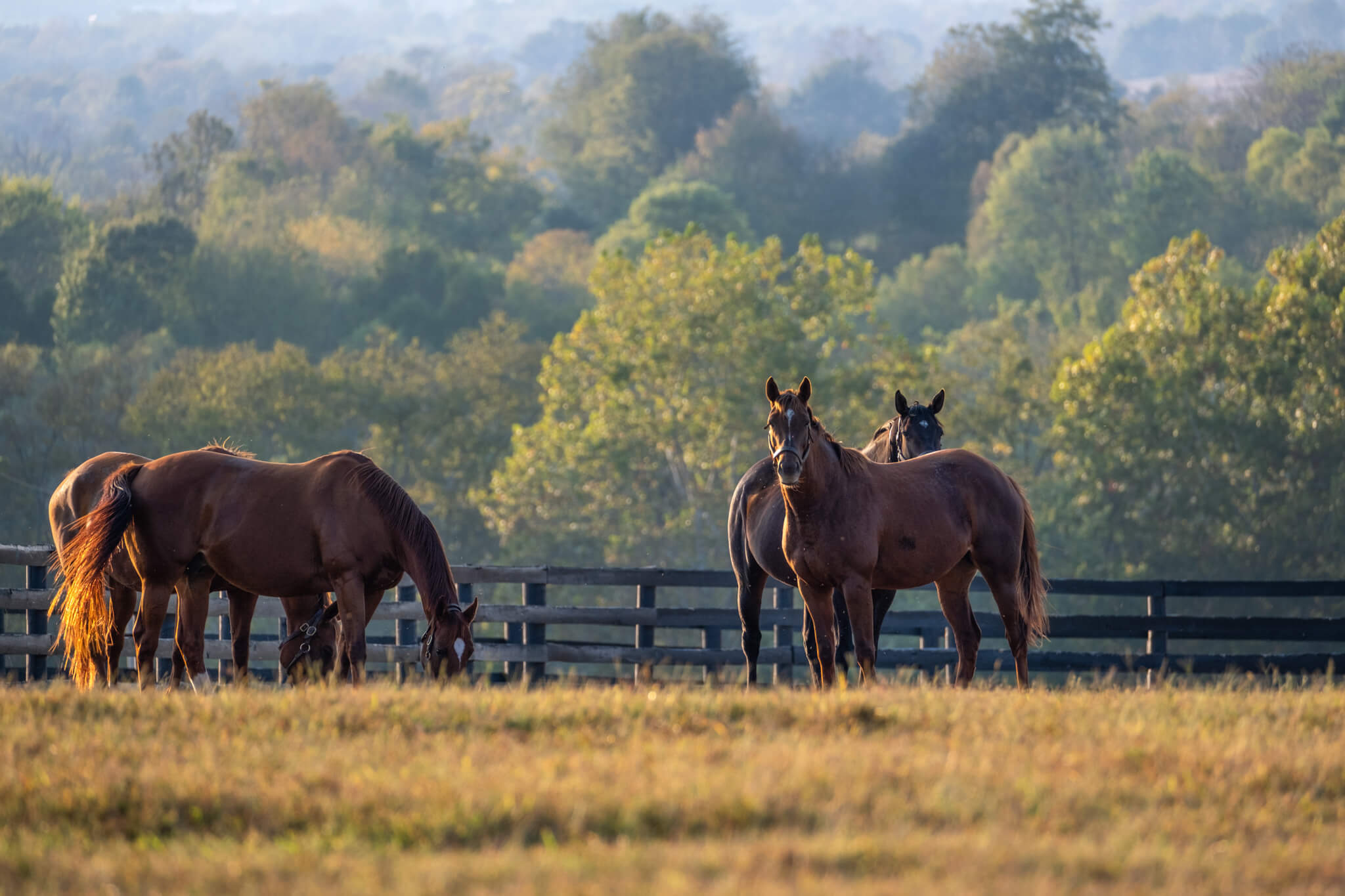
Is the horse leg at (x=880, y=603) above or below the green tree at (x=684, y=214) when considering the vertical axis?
below

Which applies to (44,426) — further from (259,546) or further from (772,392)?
(772,392)

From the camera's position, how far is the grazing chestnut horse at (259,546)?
8656 mm

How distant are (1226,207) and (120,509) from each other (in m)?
56.7

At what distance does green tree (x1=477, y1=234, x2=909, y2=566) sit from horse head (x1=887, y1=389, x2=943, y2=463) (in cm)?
2225

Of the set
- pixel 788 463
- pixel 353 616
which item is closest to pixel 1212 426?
pixel 788 463

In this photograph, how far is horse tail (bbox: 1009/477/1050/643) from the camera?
9672mm

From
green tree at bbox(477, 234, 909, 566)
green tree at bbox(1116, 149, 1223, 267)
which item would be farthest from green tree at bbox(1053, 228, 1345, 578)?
green tree at bbox(1116, 149, 1223, 267)

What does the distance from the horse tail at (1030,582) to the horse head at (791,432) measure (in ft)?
6.47

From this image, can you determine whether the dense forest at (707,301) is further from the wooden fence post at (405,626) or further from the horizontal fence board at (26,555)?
the horizontal fence board at (26,555)

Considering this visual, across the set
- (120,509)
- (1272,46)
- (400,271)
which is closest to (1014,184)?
(400,271)

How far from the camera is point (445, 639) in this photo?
8.60 m

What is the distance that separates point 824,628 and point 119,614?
15.7 ft

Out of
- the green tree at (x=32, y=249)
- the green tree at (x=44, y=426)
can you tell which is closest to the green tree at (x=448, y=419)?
the green tree at (x=44, y=426)

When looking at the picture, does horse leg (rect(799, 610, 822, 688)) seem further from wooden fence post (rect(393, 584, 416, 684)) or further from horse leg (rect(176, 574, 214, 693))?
wooden fence post (rect(393, 584, 416, 684))
